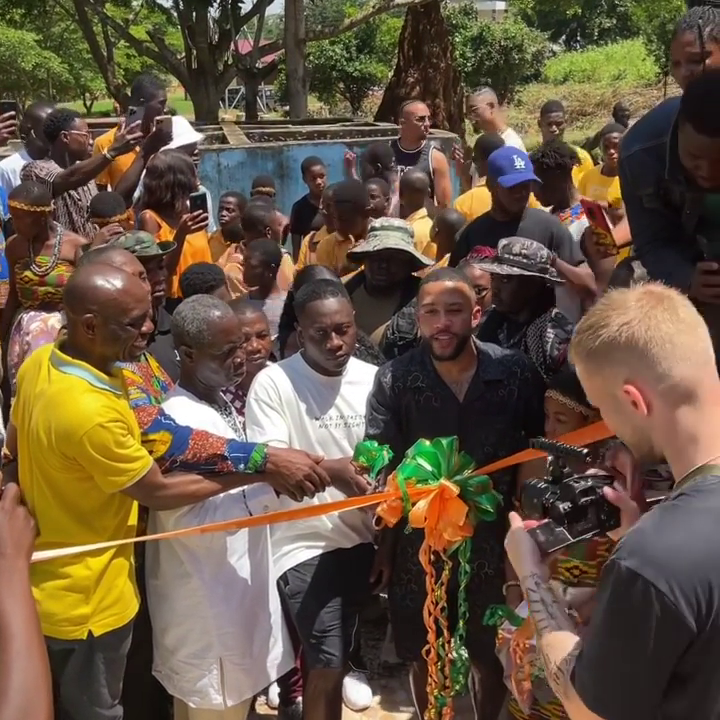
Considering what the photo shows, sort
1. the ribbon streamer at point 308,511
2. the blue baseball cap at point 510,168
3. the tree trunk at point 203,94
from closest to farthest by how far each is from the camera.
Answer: the ribbon streamer at point 308,511, the blue baseball cap at point 510,168, the tree trunk at point 203,94

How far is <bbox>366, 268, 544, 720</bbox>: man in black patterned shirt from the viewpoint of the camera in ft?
11.5

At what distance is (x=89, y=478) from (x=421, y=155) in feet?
17.9

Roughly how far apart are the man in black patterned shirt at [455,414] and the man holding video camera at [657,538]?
4.89ft

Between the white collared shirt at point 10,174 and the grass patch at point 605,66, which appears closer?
the white collared shirt at point 10,174

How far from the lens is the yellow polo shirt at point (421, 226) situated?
617 cm

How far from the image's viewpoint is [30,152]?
25.2 feet

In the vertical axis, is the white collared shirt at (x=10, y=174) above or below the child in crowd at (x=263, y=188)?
above

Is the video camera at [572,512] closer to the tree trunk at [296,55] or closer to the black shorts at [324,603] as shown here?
the black shorts at [324,603]

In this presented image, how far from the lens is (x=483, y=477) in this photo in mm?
3238

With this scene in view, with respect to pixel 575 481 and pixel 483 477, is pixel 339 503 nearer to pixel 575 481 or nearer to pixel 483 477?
pixel 483 477

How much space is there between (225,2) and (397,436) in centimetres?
1869

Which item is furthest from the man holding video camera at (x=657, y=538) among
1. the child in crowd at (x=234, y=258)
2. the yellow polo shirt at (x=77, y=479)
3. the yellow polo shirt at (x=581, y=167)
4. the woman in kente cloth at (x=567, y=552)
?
the yellow polo shirt at (x=581, y=167)

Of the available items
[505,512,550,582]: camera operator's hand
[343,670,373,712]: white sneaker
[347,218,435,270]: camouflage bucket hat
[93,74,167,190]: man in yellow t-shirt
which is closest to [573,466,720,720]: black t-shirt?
[505,512,550,582]: camera operator's hand

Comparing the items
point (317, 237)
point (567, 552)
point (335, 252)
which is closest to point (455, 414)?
point (567, 552)
